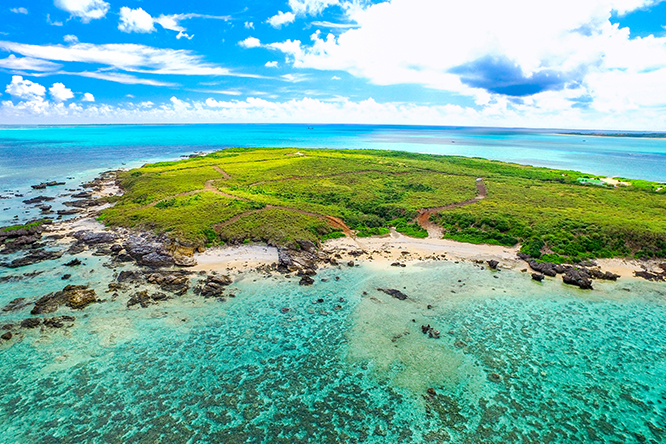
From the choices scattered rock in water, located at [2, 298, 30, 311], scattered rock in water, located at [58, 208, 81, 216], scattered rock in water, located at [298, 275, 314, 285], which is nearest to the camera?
scattered rock in water, located at [2, 298, 30, 311]

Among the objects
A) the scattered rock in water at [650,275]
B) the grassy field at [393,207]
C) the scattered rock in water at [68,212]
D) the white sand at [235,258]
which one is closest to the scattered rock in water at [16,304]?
the white sand at [235,258]

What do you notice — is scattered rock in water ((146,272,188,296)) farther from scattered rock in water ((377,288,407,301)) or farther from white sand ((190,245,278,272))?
scattered rock in water ((377,288,407,301))

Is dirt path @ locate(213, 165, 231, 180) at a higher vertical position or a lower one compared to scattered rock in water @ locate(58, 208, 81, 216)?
higher

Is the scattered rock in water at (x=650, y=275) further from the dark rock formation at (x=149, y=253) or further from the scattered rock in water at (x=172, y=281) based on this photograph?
the dark rock formation at (x=149, y=253)

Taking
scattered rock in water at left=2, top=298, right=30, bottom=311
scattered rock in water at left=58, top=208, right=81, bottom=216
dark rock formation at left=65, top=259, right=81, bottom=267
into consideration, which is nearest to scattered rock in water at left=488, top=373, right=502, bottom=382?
scattered rock in water at left=2, top=298, right=30, bottom=311

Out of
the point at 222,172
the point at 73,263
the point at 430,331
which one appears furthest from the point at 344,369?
the point at 222,172

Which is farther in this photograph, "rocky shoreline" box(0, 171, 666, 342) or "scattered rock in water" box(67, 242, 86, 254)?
"scattered rock in water" box(67, 242, 86, 254)
